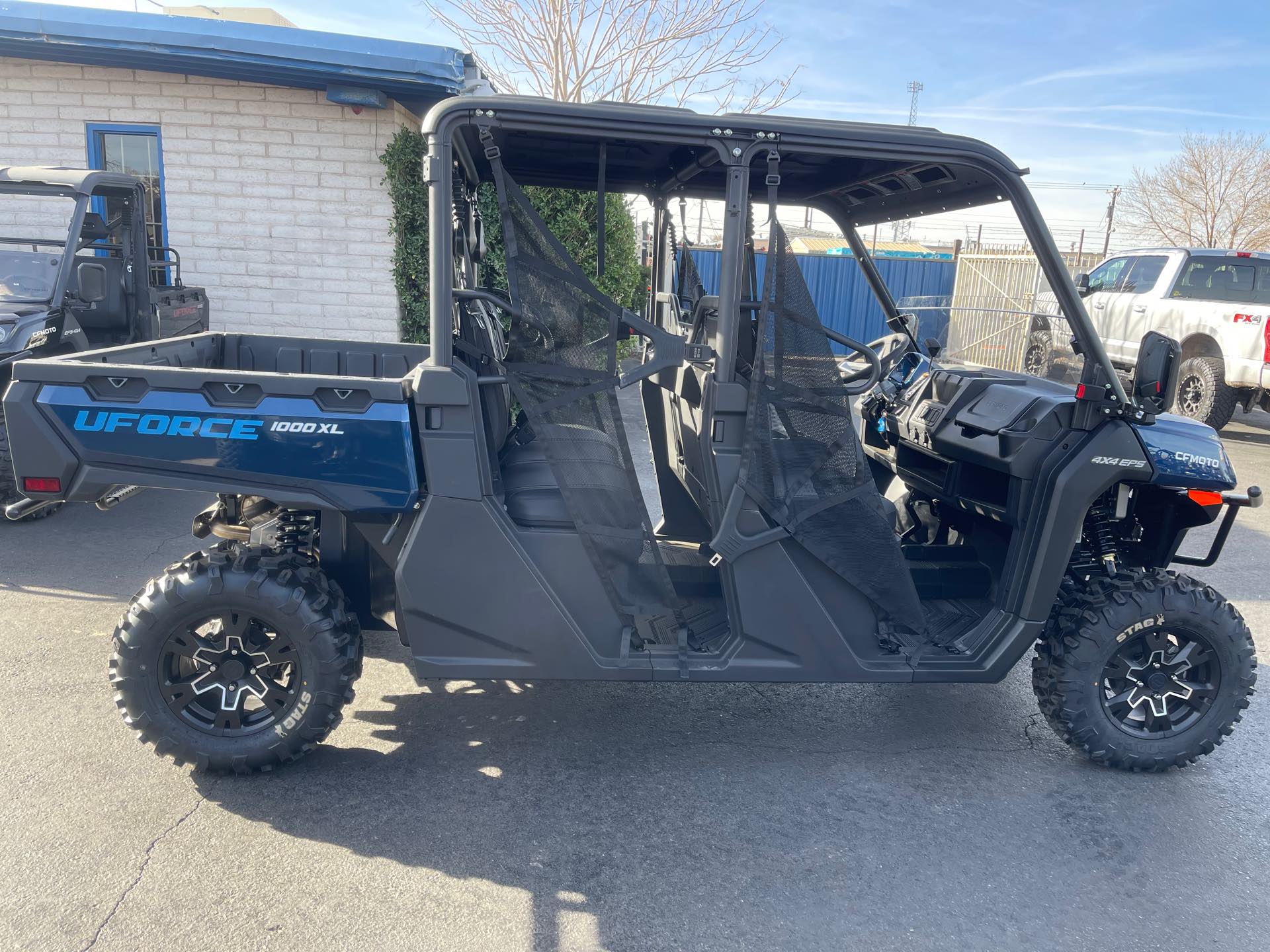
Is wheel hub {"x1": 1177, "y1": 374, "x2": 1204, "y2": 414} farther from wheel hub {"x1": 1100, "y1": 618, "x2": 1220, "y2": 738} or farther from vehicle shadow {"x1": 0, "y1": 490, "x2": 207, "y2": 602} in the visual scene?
vehicle shadow {"x1": 0, "y1": 490, "x2": 207, "y2": 602}

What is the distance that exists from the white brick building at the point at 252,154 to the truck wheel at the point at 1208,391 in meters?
9.23

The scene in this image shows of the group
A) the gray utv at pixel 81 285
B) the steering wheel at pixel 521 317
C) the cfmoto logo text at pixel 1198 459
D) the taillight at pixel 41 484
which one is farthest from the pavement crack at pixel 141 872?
the cfmoto logo text at pixel 1198 459

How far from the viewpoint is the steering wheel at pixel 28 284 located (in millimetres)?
6184

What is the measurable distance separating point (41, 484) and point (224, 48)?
682 centimetres

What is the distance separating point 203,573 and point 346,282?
6.93 m

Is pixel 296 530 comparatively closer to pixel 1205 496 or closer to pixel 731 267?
pixel 731 267

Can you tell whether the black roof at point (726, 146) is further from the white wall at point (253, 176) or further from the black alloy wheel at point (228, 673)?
the white wall at point (253, 176)

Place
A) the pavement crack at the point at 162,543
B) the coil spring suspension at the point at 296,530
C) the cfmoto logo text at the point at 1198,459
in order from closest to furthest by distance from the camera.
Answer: the cfmoto logo text at the point at 1198,459, the coil spring suspension at the point at 296,530, the pavement crack at the point at 162,543

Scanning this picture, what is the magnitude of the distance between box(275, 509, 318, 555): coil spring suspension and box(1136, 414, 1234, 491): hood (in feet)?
10.4

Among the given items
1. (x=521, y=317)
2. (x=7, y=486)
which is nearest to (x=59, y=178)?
(x=7, y=486)

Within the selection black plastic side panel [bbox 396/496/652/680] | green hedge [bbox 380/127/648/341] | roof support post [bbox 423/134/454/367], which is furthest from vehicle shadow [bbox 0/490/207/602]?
green hedge [bbox 380/127/648/341]

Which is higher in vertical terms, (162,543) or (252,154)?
(252,154)

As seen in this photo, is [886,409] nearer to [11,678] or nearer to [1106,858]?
[1106,858]

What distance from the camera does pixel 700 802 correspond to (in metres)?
3.20
